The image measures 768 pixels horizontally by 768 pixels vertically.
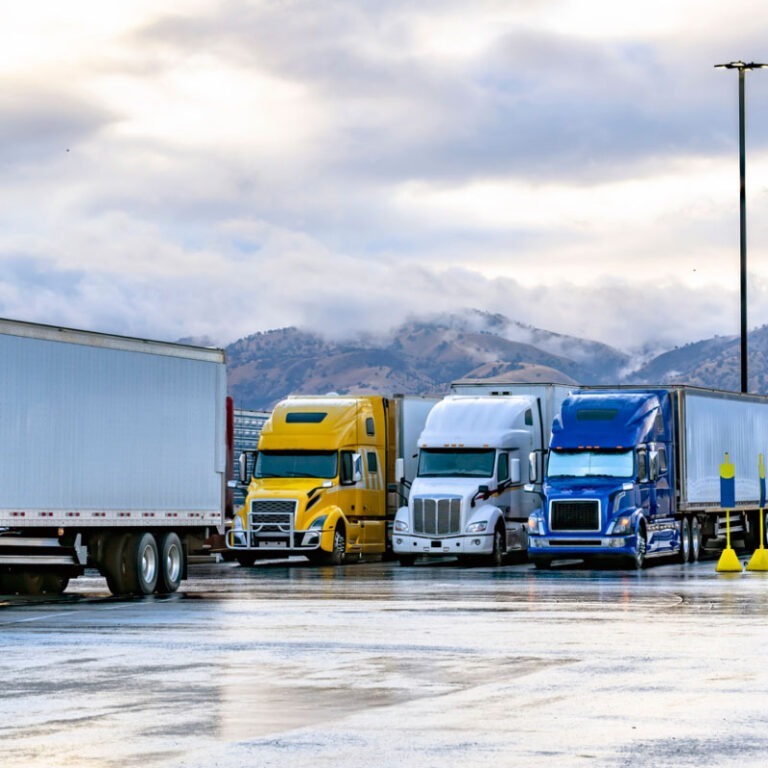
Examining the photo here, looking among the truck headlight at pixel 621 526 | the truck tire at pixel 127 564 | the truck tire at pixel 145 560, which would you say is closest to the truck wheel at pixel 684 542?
the truck headlight at pixel 621 526

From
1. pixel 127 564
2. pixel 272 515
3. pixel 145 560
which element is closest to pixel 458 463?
pixel 272 515

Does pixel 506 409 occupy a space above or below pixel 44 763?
above

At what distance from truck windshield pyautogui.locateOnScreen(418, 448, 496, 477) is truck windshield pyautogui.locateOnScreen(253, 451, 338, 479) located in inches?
82.4

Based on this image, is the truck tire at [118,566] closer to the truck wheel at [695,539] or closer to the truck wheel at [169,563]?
the truck wheel at [169,563]

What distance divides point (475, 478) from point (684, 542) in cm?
518

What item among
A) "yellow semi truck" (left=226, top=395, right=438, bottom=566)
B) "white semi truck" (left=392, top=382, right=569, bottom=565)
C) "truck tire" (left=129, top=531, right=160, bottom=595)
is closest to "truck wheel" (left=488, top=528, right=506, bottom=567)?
"white semi truck" (left=392, top=382, right=569, bottom=565)

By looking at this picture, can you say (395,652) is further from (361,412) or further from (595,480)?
(361,412)

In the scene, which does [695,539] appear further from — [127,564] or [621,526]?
[127,564]

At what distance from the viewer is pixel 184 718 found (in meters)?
13.5

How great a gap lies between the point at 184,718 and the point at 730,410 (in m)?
35.8

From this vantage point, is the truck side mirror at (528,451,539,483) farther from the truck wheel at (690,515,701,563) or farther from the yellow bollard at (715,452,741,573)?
the truck wheel at (690,515,701,563)

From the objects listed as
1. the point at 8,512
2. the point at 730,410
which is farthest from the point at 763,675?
the point at 730,410

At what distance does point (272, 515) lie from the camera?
144 feet

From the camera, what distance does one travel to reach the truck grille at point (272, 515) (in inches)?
1715
